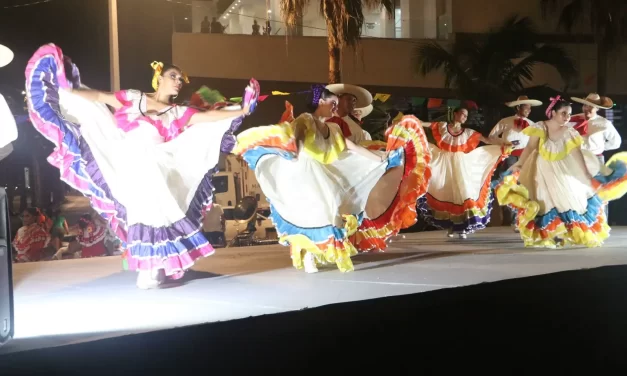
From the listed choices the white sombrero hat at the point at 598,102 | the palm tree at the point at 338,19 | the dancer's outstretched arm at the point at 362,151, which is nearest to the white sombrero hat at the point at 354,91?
the dancer's outstretched arm at the point at 362,151

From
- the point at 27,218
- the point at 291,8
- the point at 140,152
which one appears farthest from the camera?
the point at 291,8

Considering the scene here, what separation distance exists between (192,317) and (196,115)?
5.38 ft

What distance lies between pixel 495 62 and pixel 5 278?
11.2 metres

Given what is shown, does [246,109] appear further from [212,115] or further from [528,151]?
[528,151]

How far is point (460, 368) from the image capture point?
343cm

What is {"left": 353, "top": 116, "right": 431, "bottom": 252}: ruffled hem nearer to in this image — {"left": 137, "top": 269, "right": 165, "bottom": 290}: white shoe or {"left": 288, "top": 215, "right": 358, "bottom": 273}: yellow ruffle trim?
{"left": 288, "top": 215, "right": 358, "bottom": 273}: yellow ruffle trim

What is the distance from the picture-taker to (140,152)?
4281 mm

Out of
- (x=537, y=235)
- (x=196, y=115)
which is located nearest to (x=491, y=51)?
(x=537, y=235)

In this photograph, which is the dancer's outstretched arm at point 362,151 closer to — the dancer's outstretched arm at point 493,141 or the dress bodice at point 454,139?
the dress bodice at point 454,139

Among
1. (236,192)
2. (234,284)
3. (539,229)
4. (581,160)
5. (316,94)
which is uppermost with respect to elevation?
(316,94)

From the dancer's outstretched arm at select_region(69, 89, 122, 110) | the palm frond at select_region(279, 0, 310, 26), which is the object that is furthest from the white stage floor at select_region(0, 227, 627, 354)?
the palm frond at select_region(279, 0, 310, 26)

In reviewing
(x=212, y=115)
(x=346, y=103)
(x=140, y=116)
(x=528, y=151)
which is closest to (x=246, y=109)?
(x=212, y=115)

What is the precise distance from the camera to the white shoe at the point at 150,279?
4.42 m

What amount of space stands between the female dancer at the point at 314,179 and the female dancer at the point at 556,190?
1.78m
